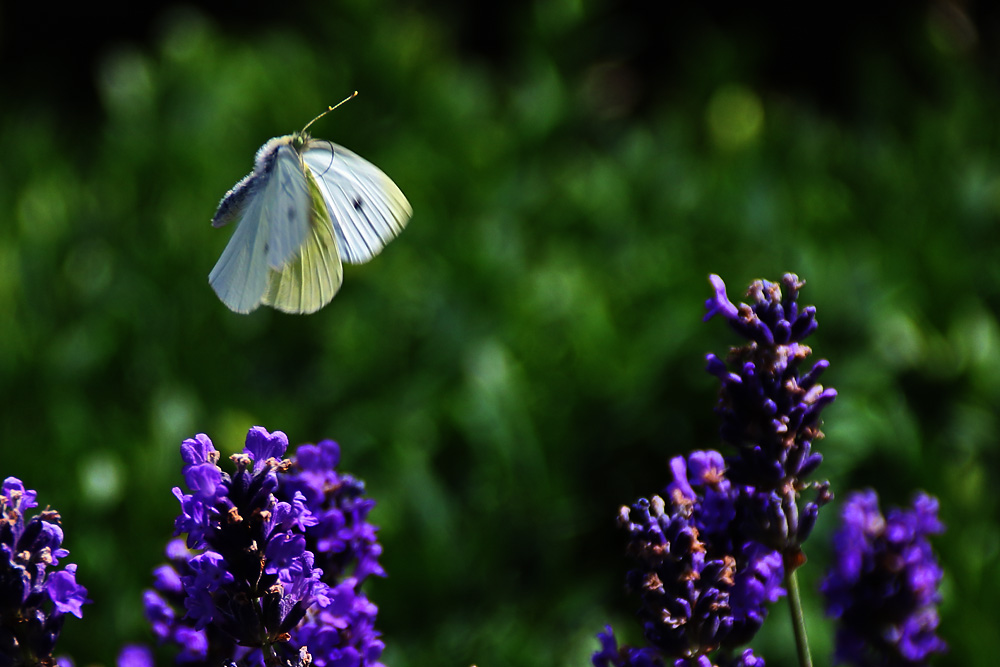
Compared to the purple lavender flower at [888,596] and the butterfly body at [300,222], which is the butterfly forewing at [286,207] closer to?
the butterfly body at [300,222]

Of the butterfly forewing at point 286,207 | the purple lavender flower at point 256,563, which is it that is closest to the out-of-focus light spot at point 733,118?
the butterfly forewing at point 286,207

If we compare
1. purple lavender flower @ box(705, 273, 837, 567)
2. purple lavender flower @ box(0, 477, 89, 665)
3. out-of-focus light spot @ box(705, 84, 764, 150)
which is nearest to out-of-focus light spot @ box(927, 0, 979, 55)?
out-of-focus light spot @ box(705, 84, 764, 150)

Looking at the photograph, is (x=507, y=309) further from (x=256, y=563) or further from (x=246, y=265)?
(x=256, y=563)

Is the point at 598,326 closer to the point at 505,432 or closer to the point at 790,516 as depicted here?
the point at 505,432

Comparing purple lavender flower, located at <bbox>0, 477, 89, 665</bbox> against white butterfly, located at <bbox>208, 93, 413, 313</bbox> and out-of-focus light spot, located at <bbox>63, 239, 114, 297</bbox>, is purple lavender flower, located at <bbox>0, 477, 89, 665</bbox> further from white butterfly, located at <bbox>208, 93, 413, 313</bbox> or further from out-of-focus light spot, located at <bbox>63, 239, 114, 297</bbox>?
out-of-focus light spot, located at <bbox>63, 239, 114, 297</bbox>

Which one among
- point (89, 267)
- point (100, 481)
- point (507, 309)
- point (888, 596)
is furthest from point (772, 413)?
point (89, 267)

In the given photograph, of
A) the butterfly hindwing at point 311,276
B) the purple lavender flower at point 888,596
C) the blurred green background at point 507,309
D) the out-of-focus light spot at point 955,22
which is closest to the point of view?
the purple lavender flower at point 888,596
